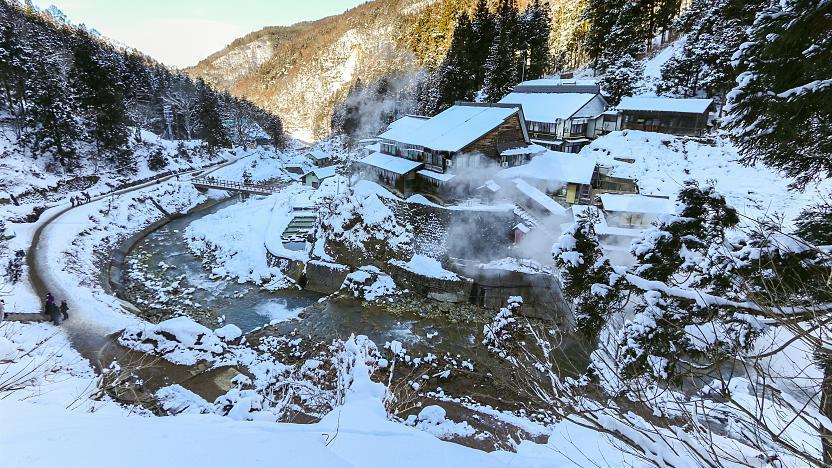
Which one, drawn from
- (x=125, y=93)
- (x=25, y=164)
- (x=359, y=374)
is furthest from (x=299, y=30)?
(x=359, y=374)

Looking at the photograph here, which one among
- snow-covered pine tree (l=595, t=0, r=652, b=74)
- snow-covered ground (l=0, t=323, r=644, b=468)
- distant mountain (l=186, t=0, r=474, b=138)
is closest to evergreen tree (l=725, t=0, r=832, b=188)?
snow-covered ground (l=0, t=323, r=644, b=468)

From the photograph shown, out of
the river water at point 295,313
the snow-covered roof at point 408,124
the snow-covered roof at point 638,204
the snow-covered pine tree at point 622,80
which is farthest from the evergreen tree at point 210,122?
the snow-covered roof at point 638,204

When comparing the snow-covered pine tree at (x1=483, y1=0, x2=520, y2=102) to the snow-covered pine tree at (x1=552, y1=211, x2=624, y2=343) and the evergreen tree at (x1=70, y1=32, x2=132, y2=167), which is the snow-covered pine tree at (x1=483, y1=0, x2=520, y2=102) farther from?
the evergreen tree at (x1=70, y1=32, x2=132, y2=167)

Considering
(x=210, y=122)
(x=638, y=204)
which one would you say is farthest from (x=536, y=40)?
(x=210, y=122)

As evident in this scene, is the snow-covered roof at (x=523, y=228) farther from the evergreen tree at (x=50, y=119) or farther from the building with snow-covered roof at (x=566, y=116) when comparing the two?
the evergreen tree at (x=50, y=119)

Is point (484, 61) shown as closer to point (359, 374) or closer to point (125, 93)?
point (359, 374)
